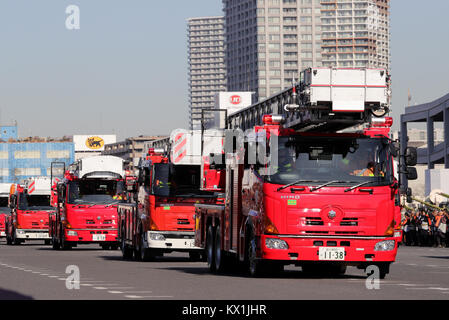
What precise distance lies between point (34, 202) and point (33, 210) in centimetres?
45

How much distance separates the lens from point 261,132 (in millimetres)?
21703

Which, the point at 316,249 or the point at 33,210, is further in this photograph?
the point at 33,210

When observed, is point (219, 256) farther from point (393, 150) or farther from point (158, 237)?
point (158, 237)

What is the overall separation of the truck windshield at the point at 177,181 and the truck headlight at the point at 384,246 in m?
11.0

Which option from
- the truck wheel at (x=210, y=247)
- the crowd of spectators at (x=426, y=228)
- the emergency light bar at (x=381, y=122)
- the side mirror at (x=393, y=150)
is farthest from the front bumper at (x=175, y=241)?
the crowd of spectators at (x=426, y=228)

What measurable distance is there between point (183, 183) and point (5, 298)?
1569cm

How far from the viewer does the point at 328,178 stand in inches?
838

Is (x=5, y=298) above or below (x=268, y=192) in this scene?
below

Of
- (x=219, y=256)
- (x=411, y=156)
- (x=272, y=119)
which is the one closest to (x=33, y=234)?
(x=219, y=256)

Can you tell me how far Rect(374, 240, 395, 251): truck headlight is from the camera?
70.8ft

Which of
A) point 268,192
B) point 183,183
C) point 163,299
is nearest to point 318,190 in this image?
point 268,192

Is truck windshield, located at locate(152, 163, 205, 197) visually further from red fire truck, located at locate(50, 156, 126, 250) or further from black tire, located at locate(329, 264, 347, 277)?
red fire truck, located at locate(50, 156, 126, 250)

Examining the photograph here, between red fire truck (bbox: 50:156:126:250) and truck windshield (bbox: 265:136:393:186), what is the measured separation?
23.3 meters
